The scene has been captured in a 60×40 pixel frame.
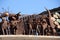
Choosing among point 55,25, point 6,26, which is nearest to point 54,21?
point 55,25

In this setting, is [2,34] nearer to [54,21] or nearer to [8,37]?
[8,37]

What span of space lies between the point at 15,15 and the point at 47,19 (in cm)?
97

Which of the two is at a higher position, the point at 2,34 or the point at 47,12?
the point at 47,12

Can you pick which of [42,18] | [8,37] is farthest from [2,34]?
[42,18]

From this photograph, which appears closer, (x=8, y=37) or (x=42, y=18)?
(x=8, y=37)

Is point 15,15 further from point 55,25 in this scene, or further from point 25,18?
point 55,25

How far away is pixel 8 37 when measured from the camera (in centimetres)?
655

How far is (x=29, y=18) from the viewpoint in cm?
726

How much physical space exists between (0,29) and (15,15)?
A: 60 cm

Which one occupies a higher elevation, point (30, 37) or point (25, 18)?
point (25, 18)

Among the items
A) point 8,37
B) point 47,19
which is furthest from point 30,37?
point 47,19

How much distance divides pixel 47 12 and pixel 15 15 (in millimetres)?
1012

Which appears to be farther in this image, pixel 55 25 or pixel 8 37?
pixel 55 25

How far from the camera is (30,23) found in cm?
720
